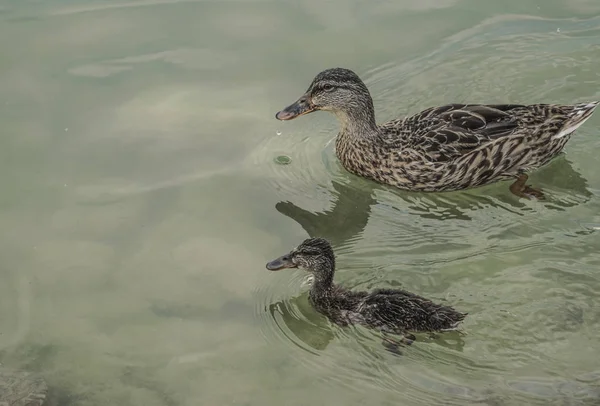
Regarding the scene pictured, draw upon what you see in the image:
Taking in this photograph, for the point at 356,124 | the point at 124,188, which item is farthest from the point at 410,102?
the point at 124,188

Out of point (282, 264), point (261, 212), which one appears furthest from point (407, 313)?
point (261, 212)

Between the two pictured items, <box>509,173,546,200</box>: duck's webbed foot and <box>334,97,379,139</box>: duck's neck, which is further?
<box>334,97,379,139</box>: duck's neck

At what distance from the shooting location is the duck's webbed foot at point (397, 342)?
18.9 feet

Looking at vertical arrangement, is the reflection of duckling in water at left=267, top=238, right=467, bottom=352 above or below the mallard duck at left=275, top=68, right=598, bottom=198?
below

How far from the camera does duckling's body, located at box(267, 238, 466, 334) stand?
223 inches

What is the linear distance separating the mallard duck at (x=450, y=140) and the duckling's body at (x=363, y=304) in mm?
1620

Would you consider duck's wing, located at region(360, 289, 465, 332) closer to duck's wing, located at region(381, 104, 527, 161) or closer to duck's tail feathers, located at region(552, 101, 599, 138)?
duck's wing, located at region(381, 104, 527, 161)

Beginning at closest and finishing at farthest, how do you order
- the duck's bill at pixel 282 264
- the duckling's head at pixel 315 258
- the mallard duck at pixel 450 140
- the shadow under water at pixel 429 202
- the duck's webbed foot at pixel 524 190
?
the duckling's head at pixel 315 258 < the duck's bill at pixel 282 264 < the shadow under water at pixel 429 202 < the duck's webbed foot at pixel 524 190 < the mallard duck at pixel 450 140

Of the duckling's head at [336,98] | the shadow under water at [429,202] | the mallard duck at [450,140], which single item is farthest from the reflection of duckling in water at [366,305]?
the duckling's head at [336,98]

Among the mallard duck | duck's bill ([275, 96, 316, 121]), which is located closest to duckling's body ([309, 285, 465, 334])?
the mallard duck

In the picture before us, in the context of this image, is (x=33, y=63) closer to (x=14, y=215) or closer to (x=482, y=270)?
(x=14, y=215)

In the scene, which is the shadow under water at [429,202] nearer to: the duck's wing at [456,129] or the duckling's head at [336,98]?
the duck's wing at [456,129]

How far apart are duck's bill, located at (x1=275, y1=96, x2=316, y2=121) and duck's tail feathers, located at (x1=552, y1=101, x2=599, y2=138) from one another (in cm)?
199

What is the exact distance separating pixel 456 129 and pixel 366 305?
6.91 ft
